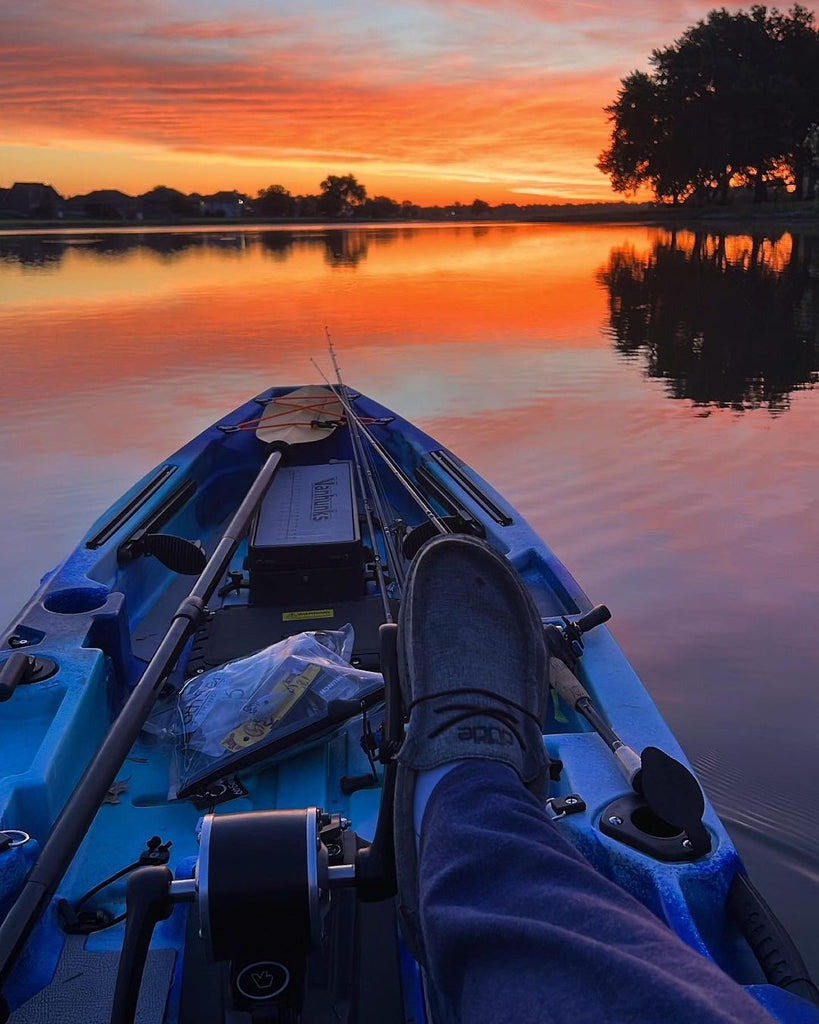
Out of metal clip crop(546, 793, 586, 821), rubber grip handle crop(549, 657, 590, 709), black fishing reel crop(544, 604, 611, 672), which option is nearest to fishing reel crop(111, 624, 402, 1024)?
metal clip crop(546, 793, 586, 821)

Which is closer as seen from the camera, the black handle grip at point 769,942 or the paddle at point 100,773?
the black handle grip at point 769,942

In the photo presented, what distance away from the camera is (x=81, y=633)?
9.70 ft

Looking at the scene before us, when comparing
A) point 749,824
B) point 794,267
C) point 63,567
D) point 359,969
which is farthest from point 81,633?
point 794,267

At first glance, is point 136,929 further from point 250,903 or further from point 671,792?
A: point 671,792

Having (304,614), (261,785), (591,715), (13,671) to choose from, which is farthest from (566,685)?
(13,671)

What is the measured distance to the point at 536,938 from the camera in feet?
3.76

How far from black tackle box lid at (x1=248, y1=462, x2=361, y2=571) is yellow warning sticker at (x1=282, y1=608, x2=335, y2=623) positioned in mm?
217

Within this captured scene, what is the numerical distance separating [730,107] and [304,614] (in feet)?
187

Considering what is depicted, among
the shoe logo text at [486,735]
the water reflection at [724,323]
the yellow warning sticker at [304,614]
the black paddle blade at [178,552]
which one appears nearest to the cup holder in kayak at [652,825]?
the shoe logo text at [486,735]

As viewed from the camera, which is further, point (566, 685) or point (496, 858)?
point (566, 685)

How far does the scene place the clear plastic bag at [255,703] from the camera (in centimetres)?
264

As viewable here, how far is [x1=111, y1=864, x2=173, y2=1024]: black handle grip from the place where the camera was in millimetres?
1470

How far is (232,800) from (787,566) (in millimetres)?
4017

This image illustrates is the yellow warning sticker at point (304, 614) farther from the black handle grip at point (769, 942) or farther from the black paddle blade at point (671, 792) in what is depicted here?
the black handle grip at point (769, 942)
